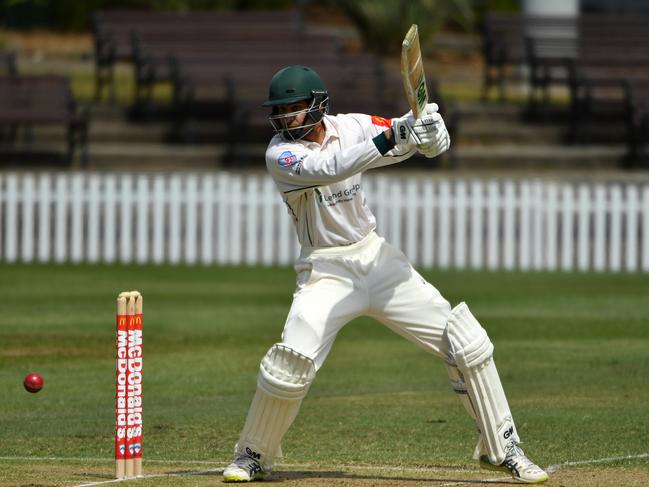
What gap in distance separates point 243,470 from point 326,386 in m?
3.67

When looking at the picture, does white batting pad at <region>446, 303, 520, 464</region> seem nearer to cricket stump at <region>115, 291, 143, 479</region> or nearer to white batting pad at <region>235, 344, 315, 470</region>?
white batting pad at <region>235, 344, 315, 470</region>

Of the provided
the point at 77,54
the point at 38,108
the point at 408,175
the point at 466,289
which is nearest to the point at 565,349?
the point at 466,289

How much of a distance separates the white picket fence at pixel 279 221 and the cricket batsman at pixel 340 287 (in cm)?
1124

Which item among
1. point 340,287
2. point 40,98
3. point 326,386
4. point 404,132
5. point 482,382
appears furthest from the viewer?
point 40,98

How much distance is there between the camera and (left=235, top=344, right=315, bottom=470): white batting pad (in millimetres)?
6926

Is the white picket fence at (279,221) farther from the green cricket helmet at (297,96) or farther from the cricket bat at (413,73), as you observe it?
the cricket bat at (413,73)

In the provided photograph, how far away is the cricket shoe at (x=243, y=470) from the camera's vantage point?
6988mm

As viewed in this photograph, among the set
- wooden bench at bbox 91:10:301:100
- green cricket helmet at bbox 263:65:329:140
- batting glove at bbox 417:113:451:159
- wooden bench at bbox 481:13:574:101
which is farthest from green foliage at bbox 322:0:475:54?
batting glove at bbox 417:113:451:159

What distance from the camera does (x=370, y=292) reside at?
7203 mm

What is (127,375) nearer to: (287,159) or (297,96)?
(287,159)

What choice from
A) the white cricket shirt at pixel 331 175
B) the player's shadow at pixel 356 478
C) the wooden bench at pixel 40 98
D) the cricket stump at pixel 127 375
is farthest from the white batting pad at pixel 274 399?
the wooden bench at pixel 40 98

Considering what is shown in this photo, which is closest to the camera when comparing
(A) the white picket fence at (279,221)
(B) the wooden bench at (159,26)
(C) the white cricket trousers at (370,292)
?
(C) the white cricket trousers at (370,292)

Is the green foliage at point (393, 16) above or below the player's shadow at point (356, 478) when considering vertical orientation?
above

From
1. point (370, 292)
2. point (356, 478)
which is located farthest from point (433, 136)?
point (356, 478)
